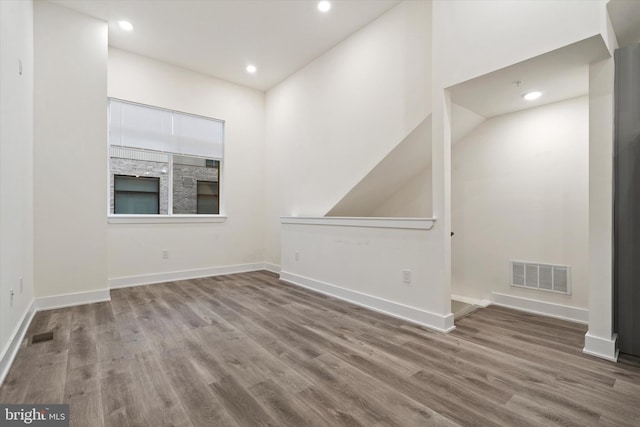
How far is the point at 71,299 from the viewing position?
3.43m

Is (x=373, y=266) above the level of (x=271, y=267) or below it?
above

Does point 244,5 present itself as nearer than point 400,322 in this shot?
No

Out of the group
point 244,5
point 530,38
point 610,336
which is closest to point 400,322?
point 610,336

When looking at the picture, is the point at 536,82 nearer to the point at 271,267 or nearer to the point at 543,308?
the point at 543,308

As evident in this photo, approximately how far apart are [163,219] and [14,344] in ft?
8.50

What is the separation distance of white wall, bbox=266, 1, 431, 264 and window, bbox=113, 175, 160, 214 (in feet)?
6.25

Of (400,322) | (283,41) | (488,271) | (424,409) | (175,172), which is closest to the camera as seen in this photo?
(424,409)

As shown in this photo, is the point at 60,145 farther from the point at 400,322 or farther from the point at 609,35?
the point at 609,35

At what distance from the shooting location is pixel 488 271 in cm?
363

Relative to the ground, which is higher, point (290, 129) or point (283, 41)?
point (283, 41)

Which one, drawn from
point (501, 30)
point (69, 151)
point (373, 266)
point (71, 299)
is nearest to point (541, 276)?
point (373, 266)

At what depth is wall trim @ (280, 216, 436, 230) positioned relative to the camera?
2.86m

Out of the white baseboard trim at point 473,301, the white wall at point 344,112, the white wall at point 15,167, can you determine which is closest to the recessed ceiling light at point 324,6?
the white wall at point 344,112

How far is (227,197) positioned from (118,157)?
170 centimetres
